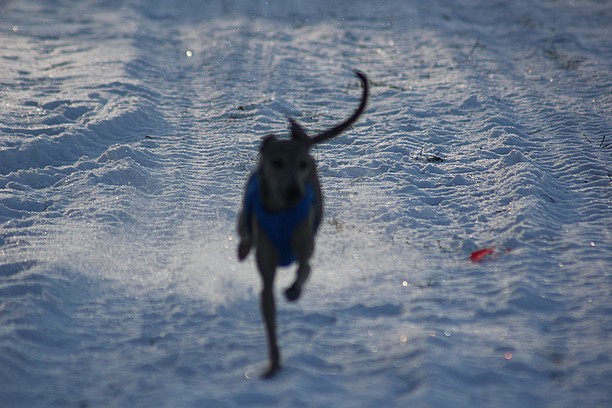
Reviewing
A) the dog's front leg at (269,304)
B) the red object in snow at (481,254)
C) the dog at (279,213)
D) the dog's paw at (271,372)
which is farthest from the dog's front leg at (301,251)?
the red object in snow at (481,254)

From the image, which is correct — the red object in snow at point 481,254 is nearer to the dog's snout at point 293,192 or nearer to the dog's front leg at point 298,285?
the dog's front leg at point 298,285

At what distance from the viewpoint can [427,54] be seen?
1251 cm

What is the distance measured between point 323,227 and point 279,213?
8.38 feet

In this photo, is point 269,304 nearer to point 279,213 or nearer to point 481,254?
point 279,213

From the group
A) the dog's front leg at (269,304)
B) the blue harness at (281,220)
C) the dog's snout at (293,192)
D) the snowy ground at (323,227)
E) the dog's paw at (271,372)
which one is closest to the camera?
the dog's snout at (293,192)

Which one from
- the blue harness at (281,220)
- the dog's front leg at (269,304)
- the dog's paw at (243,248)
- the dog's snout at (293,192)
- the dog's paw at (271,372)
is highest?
the dog's snout at (293,192)

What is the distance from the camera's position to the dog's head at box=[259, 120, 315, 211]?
3.51 metres

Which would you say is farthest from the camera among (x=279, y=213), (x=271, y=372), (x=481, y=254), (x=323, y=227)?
(x=323, y=227)

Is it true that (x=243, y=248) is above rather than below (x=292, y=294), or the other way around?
above

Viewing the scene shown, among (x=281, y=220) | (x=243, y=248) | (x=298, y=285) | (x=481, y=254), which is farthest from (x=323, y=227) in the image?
(x=281, y=220)

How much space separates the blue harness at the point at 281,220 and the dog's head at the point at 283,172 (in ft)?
0.15

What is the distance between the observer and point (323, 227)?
20.3ft

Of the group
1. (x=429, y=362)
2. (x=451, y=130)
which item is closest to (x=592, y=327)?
(x=429, y=362)

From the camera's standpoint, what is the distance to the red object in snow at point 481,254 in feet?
18.3
